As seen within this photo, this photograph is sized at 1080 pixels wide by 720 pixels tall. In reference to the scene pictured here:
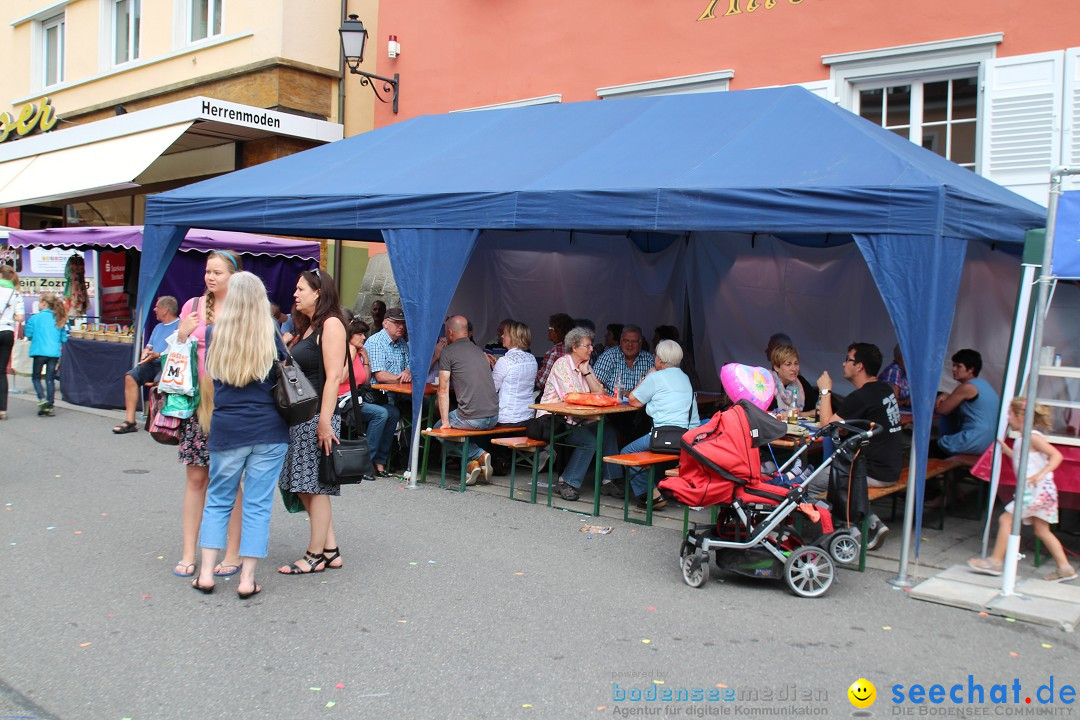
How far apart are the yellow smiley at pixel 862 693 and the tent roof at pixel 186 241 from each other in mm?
10411

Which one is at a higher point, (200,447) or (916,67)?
(916,67)

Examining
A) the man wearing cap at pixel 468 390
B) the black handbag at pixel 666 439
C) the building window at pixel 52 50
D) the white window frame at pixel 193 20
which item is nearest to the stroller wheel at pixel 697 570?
the black handbag at pixel 666 439

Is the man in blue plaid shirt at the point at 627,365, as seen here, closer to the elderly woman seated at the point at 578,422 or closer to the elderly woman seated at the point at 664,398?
the elderly woman seated at the point at 578,422

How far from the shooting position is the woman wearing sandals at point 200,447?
523 centimetres

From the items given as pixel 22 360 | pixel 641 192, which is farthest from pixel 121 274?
pixel 641 192

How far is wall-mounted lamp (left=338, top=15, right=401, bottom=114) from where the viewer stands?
14012mm

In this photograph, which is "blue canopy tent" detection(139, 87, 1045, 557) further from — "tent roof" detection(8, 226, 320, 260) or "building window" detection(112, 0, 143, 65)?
"building window" detection(112, 0, 143, 65)

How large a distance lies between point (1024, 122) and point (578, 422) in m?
4.85

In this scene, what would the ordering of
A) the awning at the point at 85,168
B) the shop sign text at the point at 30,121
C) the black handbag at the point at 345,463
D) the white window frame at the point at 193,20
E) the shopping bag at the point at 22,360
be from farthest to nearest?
the shop sign text at the point at 30,121 → the white window frame at the point at 193,20 → the shopping bag at the point at 22,360 → the awning at the point at 85,168 → the black handbag at the point at 345,463

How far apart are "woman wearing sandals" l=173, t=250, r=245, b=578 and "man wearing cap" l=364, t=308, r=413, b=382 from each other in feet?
11.5

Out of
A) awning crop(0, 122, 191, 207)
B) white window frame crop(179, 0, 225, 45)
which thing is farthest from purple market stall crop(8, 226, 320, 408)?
white window frame crop(179, 0, 225, 45)

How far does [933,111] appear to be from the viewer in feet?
31.5

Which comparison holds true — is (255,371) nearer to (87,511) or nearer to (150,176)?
(87,511)

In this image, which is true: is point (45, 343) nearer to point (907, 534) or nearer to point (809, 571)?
point (809, 571)
